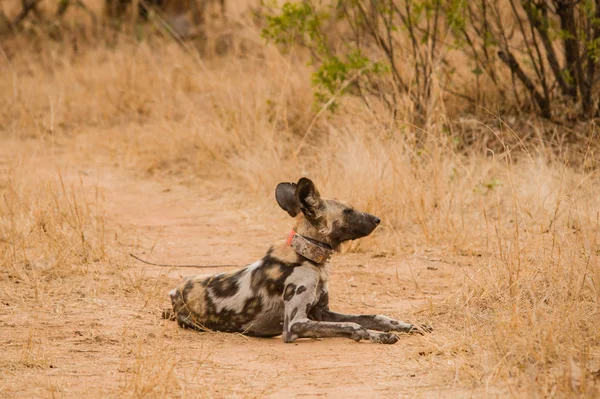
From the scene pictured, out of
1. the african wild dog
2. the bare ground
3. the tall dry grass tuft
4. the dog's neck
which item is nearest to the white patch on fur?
the african wild dog

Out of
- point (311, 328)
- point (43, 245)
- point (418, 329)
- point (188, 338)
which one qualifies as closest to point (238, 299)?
point (188, 338)

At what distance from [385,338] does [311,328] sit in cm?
35

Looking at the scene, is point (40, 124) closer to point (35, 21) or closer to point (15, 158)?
point (15, 158)

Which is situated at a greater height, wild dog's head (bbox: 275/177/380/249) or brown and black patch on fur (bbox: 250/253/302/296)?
wild dog's head (bbox: 275/177/380/249)

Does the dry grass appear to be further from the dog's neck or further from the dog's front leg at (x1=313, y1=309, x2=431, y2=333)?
the dog's neck

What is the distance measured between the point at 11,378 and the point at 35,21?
1057 cm

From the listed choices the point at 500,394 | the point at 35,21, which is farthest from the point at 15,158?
the point at 35,21

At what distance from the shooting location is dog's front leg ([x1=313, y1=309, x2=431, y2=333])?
13.8 ft

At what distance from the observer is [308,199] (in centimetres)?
439

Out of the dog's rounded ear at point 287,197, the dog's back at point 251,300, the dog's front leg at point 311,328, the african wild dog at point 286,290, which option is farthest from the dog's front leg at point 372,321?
the dog's rounded ear at point 287,197

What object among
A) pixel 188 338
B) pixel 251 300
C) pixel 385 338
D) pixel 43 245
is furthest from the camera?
pixel 43 245

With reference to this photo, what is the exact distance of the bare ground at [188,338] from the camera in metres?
3.40

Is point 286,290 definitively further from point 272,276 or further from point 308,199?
point 308,199

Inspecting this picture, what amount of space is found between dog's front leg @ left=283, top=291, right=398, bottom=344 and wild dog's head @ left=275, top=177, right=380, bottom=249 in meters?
0.38
